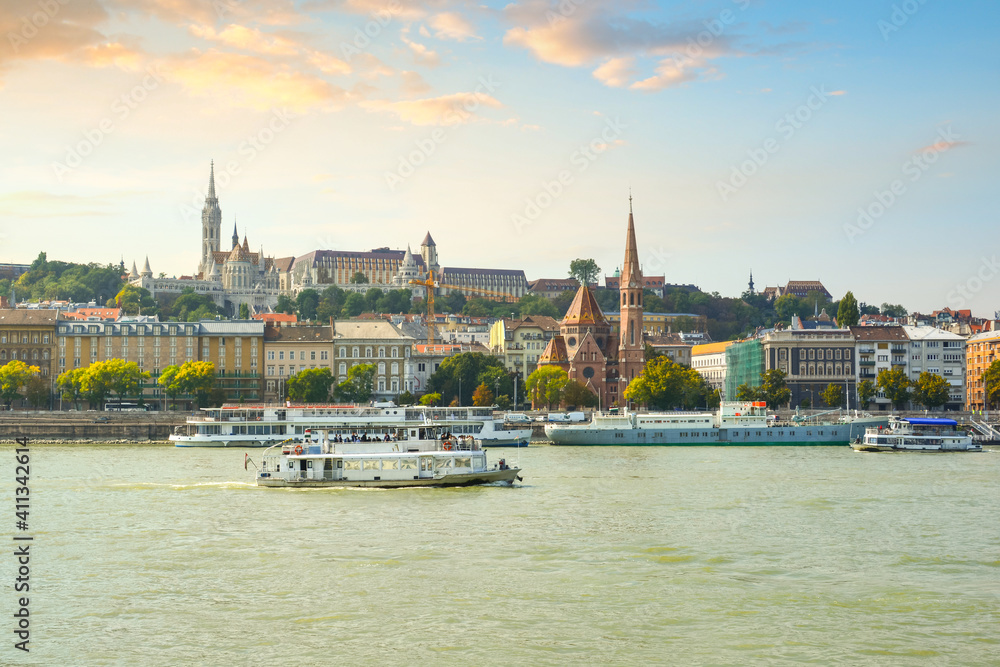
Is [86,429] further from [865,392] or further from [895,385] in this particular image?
[895,385]

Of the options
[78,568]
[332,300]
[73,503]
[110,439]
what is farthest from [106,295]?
[78,568]

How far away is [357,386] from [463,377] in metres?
8.77

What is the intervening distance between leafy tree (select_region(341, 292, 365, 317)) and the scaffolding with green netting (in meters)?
58.7

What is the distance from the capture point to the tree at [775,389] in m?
91.4

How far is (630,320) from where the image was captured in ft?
357

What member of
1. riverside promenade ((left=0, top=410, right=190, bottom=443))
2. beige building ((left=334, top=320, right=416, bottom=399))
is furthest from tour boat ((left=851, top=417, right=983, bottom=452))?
beige building ((left=334, top=320, right=416, bottom=399))

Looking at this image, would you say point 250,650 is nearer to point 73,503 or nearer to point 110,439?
point 73,503

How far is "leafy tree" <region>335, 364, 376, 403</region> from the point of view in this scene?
301ft

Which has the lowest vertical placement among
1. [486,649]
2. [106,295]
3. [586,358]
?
[486,649]

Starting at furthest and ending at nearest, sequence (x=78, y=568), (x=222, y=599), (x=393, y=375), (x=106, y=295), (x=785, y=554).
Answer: (x=106, y=295), (x=393, y=375), (x=785, y=554), (x=78, y=568), (x=222, y=599)

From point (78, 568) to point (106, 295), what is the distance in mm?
150528

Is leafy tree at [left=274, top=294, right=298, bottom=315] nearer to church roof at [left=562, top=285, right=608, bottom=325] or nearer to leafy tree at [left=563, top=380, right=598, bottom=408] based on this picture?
church roof at [left=562, top=285, right=608, bottom=325]

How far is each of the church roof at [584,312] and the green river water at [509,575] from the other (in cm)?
7228

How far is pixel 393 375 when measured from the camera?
335 feet
